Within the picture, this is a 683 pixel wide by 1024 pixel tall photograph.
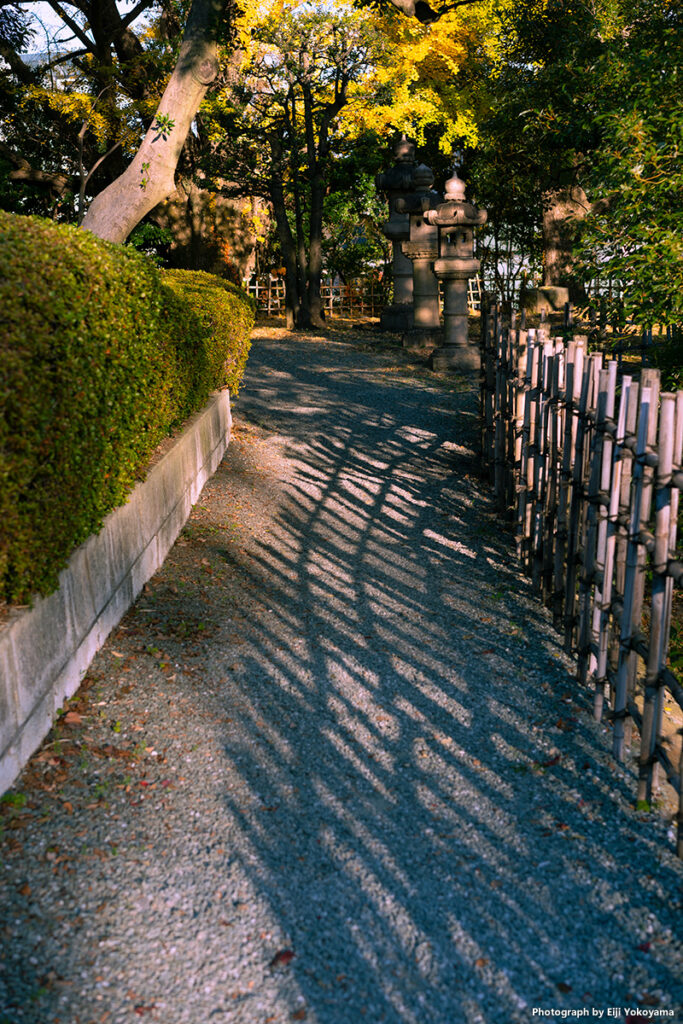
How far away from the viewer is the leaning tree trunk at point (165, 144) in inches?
348

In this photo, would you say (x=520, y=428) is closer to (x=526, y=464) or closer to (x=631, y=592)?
(x=526, y=464)

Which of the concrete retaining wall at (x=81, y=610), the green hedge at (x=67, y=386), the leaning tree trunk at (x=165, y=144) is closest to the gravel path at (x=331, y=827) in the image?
the concrete retaining wall at (x=81, y=610)

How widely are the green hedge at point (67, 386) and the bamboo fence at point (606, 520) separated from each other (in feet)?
7.55

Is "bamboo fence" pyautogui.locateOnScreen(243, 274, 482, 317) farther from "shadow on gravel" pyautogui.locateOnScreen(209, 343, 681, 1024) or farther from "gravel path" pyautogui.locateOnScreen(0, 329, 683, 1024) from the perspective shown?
"gravel path" pyautogui.locateOnScreen(0, 329, 683, 1024)

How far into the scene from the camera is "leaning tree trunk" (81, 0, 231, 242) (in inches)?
348

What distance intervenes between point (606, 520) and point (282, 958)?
229 cm

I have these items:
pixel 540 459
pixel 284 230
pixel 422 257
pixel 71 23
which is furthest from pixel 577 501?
pixel 71 23

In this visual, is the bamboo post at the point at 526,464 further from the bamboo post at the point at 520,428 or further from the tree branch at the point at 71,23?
the tree branch at the point at 71,23

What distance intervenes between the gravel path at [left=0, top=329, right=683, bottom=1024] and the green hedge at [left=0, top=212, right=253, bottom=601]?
0.80m

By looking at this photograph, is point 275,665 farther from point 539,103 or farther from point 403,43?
point 403,43

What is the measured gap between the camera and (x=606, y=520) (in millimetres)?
4059

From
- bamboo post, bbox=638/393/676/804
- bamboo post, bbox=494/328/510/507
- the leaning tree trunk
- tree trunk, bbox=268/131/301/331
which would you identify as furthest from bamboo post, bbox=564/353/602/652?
tree trunk, bbox=268/131/301/331

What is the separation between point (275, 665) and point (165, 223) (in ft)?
62.4

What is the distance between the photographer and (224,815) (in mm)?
3434
